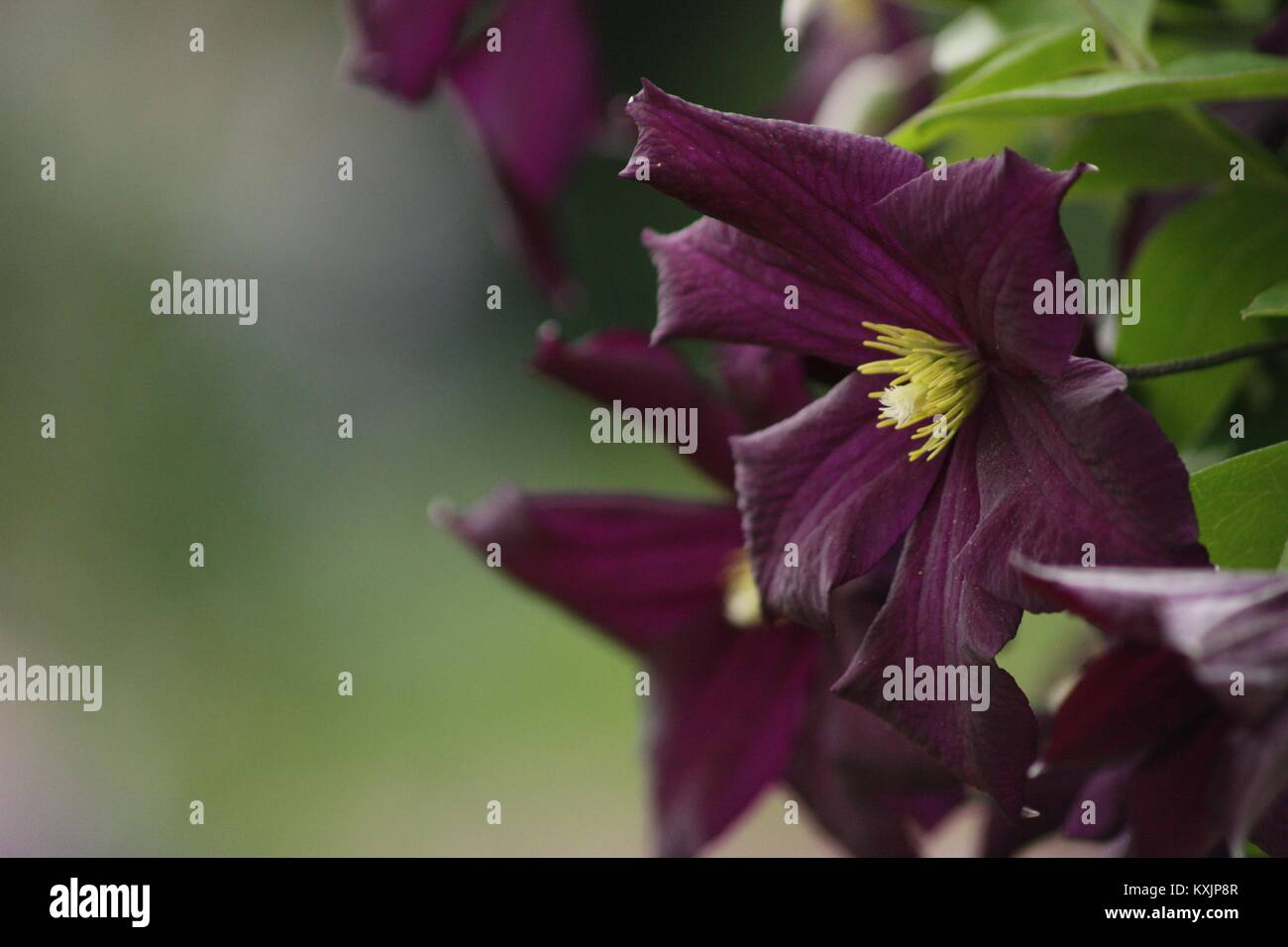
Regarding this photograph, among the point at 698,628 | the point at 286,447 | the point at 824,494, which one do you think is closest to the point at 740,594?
the point at 698,628

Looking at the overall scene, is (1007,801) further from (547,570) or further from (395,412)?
(395,412)

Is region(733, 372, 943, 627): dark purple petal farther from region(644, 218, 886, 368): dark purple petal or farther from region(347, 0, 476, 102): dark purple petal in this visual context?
region(347, 0, 476, 102): dark purple petal

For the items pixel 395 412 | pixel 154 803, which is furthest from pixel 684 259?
pixel 395 412

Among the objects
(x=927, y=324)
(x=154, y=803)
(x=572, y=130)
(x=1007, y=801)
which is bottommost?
(x=154, y=803)

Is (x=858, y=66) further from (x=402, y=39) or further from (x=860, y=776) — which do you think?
(x=860, y=776)

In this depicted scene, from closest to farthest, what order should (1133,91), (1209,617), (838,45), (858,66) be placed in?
(1209,617) → (1133,91) → (858,66) → (838,45)
